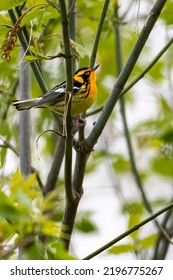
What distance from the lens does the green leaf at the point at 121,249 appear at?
2.29 metres

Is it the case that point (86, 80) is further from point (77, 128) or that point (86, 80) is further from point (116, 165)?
point (116, 165)

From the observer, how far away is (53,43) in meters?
3.76

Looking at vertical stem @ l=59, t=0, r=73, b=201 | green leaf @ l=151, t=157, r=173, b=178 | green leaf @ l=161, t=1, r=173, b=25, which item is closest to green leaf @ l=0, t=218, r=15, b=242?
vertical stem @ l=59, t=0, r=73, b=201

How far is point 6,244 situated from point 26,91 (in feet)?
5.10

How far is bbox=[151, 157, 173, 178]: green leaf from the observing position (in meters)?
4.34

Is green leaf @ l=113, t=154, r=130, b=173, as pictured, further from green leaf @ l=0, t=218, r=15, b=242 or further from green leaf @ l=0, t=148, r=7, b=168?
green leaf @ l=0, t=218, r=15, b=242

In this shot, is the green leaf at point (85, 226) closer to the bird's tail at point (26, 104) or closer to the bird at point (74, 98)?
the bird at point (74, 98)

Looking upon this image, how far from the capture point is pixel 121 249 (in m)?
2.33

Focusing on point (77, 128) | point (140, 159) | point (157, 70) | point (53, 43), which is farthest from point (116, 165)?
point (77, 128)

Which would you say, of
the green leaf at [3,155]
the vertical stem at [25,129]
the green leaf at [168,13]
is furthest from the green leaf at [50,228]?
the green leaf at [168,13]

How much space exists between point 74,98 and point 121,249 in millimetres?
1061

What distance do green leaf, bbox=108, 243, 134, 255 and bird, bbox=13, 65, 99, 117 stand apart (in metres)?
0.63

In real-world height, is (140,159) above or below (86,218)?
above

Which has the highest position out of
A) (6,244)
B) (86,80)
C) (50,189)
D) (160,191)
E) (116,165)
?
(160,191)
